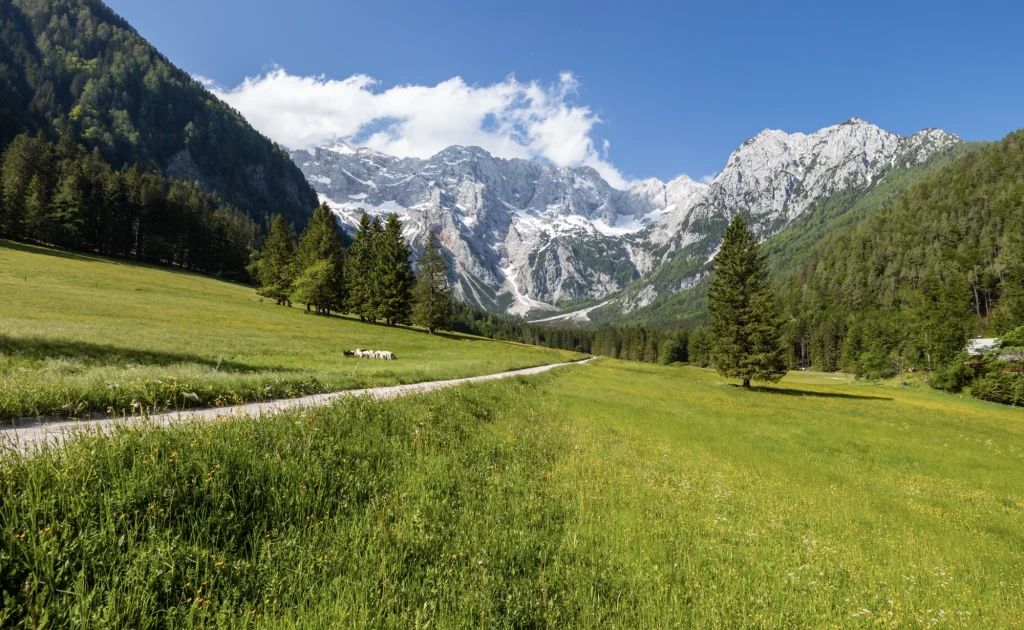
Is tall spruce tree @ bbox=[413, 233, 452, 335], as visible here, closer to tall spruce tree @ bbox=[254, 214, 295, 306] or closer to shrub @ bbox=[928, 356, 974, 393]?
tall spruce tree @ bbox=[254, 214, 295, 306]

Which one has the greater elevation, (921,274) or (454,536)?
(921,274)

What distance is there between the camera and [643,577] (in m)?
6.27

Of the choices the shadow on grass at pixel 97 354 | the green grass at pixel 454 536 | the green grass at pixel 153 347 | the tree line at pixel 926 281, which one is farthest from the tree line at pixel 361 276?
the tree line at pixel 926 281

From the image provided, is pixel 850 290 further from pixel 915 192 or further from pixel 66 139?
pixel 66 139

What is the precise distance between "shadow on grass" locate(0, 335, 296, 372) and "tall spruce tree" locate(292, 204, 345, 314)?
150 feet

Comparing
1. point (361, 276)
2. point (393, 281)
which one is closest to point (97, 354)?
point (393, 281)

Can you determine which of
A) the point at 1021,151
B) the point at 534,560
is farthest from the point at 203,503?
the point at 1021,151

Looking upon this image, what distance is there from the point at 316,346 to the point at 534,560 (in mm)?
34819

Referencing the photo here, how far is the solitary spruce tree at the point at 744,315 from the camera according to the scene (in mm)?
43562

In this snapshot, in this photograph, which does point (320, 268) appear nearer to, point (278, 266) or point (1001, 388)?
point (278, 266)

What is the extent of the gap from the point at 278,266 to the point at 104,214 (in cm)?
5468

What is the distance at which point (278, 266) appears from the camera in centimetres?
7150

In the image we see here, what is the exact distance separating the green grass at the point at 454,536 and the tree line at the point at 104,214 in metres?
114

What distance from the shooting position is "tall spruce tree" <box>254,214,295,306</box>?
7044 centimetres
